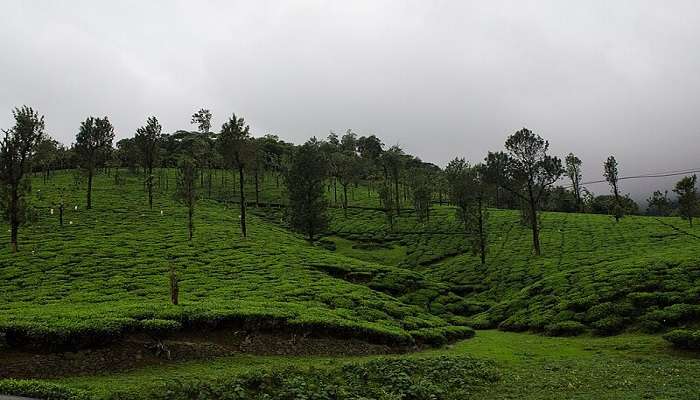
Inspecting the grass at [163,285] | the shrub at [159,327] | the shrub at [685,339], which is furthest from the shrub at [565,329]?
the shrub at [159,327]

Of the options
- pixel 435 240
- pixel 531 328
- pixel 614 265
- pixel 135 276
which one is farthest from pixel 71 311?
pixel 435 240

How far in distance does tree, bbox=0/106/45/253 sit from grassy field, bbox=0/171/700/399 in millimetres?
4295

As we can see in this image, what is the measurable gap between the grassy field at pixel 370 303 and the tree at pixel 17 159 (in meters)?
4.29

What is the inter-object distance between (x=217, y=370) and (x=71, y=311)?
9.47m

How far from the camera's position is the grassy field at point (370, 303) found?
61.4ft

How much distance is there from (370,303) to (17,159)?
143 ft

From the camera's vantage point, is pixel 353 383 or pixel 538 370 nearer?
pixel 353 383

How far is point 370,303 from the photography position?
36.2 meters

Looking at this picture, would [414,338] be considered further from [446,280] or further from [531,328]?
[446,280]

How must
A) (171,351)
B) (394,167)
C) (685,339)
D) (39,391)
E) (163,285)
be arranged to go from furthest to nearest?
1. (394,167)
2. (163,285)
3. (685,339)
4. (171,351)
5. (39,391)

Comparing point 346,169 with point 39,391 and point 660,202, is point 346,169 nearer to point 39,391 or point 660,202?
point 660,202

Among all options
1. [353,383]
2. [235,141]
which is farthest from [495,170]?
[353,383]

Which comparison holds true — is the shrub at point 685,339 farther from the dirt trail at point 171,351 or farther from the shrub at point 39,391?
the shrub at point 39,391

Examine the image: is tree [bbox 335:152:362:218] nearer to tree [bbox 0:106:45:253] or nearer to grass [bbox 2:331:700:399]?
tree [bbox 0:106:45:253]
